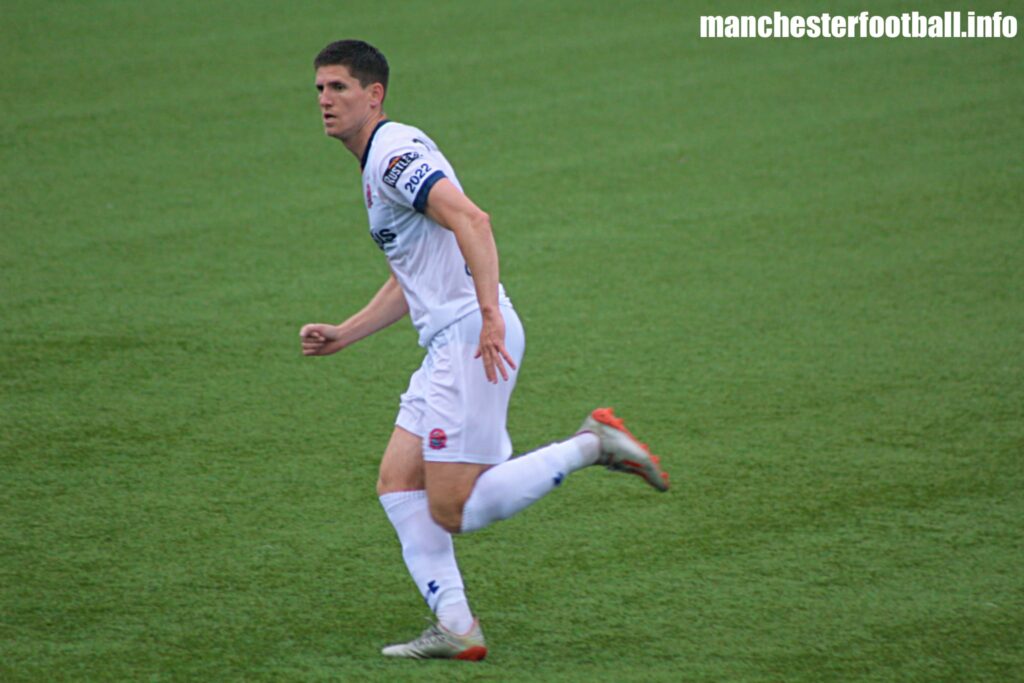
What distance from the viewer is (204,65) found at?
36.6ft

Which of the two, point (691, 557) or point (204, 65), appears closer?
point (691, 557)

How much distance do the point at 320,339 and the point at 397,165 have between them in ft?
2.20

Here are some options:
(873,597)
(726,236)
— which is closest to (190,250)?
(726,236)

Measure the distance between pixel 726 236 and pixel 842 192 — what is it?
1.17m

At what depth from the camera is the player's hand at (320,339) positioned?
3840 mm

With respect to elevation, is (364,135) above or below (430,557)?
above

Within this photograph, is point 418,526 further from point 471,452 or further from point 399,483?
point 471,452

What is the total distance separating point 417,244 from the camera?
11.9 ft

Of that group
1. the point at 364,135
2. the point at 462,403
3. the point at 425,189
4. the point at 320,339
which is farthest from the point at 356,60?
the point at 462,403

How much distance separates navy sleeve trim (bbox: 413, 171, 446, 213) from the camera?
3418mm

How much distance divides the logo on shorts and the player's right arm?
0.48 m

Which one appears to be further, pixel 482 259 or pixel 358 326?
pixel 358 326

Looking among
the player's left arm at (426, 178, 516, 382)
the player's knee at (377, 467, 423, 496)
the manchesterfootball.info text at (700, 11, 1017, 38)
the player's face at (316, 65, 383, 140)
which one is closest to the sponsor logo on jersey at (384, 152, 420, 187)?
the player's left arm at (426, 178, 516, 382)

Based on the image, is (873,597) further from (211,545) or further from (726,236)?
(726,236)
